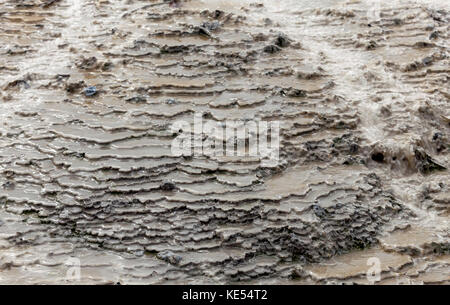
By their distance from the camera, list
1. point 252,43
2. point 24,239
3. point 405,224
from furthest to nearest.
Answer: point 252,43 < point 405,224 < point 24,239

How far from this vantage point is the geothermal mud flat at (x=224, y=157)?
20.8ft

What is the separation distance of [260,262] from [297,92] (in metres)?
2.89

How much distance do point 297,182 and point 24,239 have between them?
10.7ft

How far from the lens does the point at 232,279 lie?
20.1ft

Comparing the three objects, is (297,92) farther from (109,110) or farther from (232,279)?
(232,279)

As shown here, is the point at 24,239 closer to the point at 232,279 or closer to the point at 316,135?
the point at 232,279

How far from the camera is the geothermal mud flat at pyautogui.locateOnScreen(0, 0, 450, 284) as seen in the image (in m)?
6.35

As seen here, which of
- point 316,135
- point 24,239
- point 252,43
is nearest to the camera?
point 24,239

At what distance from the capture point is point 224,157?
724 cm

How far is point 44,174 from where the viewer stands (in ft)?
23.3
